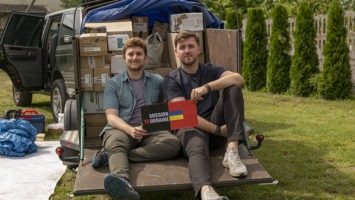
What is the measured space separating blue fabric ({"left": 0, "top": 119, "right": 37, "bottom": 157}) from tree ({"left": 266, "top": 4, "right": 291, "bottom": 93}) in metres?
7.25

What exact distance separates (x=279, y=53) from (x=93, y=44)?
7.92 metres

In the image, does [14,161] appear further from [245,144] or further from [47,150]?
[245,144]

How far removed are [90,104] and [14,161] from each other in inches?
59.8

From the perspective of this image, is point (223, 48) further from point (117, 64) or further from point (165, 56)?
point (117, 64)

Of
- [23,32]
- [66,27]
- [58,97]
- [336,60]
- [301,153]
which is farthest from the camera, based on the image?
[336,60]

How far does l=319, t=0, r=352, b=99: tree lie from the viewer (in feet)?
35.8

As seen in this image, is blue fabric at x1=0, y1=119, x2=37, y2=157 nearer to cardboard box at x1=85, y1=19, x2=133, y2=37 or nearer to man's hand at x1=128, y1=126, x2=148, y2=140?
cardboard box at x1=85, y1=19, x2=133, y2=37

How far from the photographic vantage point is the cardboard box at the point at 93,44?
5.20 meters

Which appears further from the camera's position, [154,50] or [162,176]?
[154,50]

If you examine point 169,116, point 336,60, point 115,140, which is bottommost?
point 336,60

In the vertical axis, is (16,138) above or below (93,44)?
below

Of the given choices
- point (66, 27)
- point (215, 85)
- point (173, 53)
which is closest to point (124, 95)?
point (215, 85)

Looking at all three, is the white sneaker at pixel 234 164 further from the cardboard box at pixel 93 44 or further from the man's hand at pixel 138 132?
the cardboard box at pixel 93 44

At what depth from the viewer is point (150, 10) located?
6102mm
